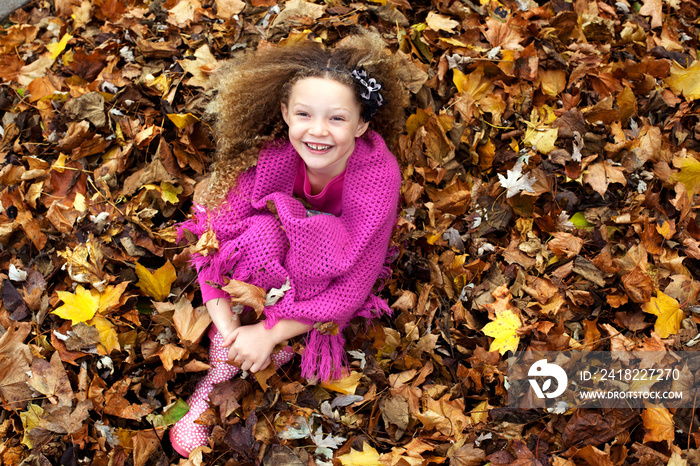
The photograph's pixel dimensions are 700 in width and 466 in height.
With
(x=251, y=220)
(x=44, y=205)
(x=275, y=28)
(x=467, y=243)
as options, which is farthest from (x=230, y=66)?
(x=467, y=243)

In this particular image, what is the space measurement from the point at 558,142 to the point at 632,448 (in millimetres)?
1387

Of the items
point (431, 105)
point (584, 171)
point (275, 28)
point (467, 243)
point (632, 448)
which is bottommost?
point (632, 448)

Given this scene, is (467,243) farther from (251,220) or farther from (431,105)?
(251,220)

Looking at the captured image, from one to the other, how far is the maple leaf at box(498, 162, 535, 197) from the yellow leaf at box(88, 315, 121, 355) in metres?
1.89

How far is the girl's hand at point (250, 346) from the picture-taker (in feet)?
6.71

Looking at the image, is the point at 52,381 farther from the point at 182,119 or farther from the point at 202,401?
the point at 182,119

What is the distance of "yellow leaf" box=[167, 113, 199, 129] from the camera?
2.50 meters

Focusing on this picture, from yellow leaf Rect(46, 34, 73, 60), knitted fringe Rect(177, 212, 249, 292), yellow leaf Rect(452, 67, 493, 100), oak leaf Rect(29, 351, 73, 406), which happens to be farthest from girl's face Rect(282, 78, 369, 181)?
yellow leaf Rect(46, 34, 73, 60)

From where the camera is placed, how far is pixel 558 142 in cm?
248

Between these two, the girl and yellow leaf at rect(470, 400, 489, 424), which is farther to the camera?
yellow leaf at rect(470, 400, 489, 424)

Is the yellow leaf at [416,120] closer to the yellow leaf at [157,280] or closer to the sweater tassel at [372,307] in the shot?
the sweater tassel at [372,307]

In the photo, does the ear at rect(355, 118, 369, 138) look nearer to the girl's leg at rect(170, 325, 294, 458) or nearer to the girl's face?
the girl's face

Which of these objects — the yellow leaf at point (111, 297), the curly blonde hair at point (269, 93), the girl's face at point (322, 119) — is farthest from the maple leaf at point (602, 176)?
the yellow leaf at point (111, 297)

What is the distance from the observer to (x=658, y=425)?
6.22 ft
